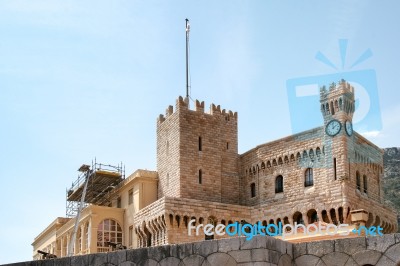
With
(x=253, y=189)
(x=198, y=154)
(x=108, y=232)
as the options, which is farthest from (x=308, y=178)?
(x=108, y=232)

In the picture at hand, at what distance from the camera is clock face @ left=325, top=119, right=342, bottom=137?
39.5 metres

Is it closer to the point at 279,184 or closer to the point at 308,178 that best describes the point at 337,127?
the point at 308,178

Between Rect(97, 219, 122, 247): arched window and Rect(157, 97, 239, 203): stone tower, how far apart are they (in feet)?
13.0

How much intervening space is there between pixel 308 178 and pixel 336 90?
18.2ft

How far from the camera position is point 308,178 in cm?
4094

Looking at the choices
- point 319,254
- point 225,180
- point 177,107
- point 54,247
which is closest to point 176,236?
point 225,180

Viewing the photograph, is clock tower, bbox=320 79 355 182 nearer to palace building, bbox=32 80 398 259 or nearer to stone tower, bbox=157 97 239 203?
palace building, bbox=32 80 398 259

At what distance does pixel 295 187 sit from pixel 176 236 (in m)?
7.86

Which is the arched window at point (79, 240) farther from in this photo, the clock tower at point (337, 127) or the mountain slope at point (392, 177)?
the mountain slope at point (392, 177)

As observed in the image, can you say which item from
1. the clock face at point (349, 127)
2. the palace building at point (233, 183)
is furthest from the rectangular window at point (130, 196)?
the clock face at point (349, 127)

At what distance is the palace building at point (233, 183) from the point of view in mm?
39562

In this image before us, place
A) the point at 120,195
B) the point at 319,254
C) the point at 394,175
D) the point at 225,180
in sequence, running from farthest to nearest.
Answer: the point at 394,175
the point at 120,195
the point at 225,180
the point at 319,254

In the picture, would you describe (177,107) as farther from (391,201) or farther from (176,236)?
(391,201)

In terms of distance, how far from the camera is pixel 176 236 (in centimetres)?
4144
